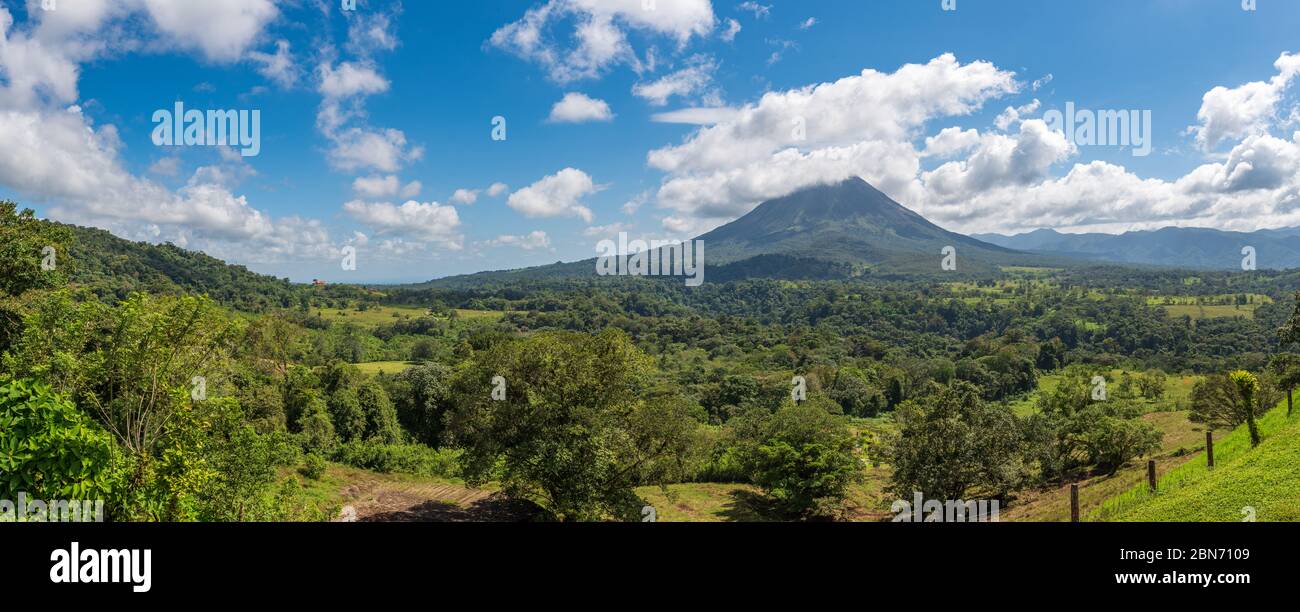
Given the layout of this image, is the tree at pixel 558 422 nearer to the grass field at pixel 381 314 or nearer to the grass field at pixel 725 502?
the grass field at pixel 725 502

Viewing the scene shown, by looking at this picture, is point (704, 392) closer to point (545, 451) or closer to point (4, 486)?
point (545, 451)

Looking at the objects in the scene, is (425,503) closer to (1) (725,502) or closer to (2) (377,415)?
(1) (725,502)

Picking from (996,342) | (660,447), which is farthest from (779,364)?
(660,447)

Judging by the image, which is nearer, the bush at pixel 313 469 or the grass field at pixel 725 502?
the bush at pixel 313 469

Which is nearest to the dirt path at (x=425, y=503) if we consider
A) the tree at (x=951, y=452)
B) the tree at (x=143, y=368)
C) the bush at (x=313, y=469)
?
the bush at (x=313, y=469)

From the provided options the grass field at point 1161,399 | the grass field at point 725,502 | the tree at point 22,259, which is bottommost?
the grass field at point 1161,399

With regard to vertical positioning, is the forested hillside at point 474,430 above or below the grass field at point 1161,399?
above

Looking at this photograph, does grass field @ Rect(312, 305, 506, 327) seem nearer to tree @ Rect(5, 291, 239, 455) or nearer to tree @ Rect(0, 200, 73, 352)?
tree @ Rect(0, 200, 73, 352)

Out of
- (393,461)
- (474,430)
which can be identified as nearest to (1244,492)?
(474,430)
